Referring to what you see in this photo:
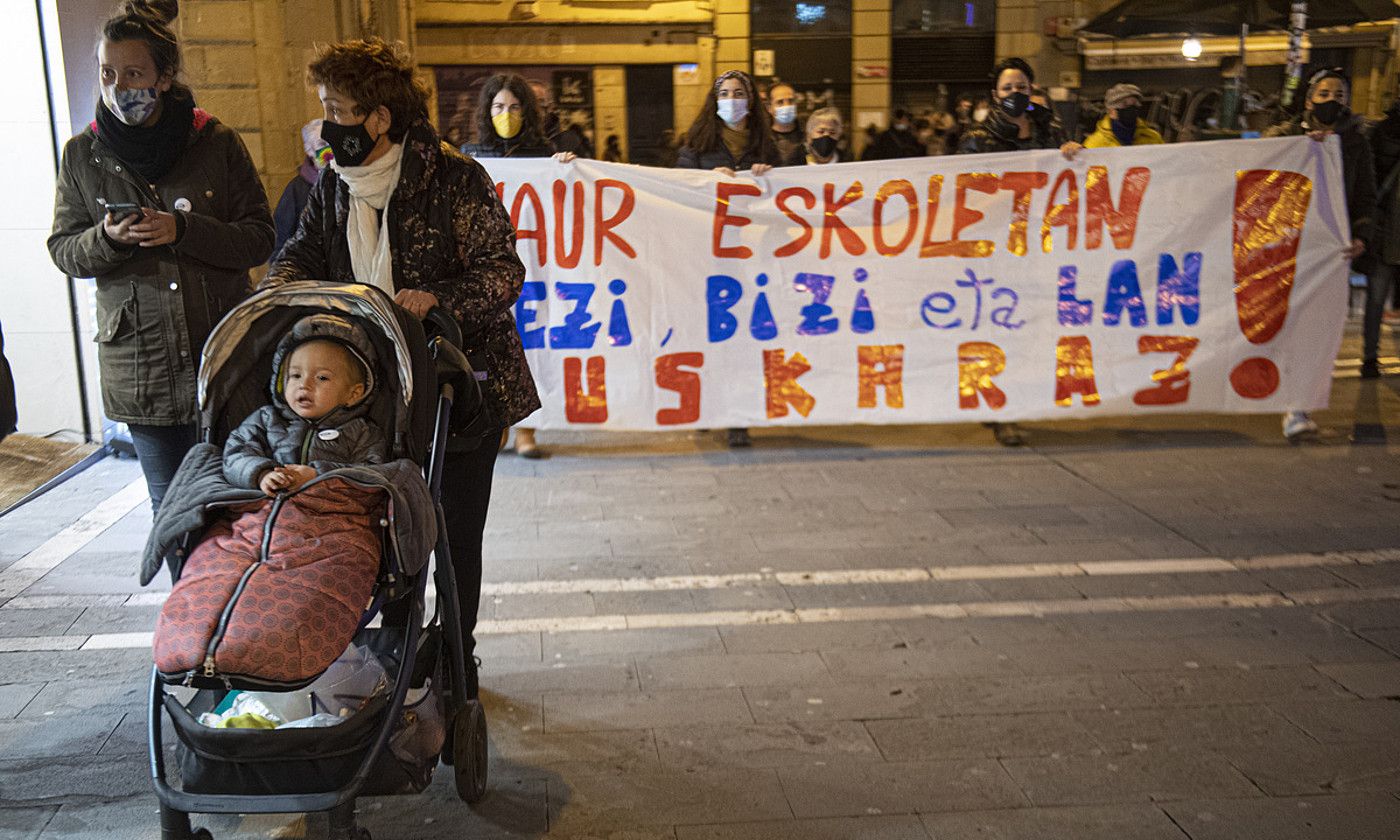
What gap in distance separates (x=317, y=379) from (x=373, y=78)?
857mm

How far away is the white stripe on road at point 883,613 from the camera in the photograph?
15.2 feet

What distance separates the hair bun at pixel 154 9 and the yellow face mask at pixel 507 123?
2.75 metres

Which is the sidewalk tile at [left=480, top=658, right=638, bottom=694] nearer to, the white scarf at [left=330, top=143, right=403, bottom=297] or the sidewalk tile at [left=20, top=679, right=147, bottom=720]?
the sidewalk tile at [left=20, top=679, right=147, bottom=720]

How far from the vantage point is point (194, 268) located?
4059mm

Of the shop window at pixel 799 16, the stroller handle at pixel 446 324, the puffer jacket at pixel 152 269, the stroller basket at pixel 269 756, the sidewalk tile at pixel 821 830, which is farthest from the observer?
the shop window at pixel 799 16

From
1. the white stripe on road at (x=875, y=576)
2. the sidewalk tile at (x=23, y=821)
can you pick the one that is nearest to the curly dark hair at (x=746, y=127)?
the white stripe on road at (x=875, y=576)

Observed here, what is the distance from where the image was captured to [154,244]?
12.6ft

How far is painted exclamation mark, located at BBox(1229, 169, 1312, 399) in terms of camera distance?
7270mm

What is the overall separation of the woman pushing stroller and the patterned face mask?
660mm

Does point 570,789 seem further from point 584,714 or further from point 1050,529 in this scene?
point 1050,529

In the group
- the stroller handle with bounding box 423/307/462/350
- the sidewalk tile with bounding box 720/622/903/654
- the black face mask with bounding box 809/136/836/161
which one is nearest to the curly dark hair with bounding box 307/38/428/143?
the stroller handle with bounding box 423/307/462/350

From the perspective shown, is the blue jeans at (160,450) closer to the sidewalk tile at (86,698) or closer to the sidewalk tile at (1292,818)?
the sidewalk tile at (86,698)

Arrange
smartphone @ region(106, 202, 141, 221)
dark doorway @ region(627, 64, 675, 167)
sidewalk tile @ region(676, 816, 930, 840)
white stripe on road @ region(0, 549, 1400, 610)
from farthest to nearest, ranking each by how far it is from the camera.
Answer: dark doorway @ region(627, 64, 675, 167) < white stripe on road @ region(0, 549, 1400, 610) < smartphone @ region(106, 202, 141, 221) < sidewalk tile @ region(676, 816, 930, 840)

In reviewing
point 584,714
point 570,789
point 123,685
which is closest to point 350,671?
point 570,789
